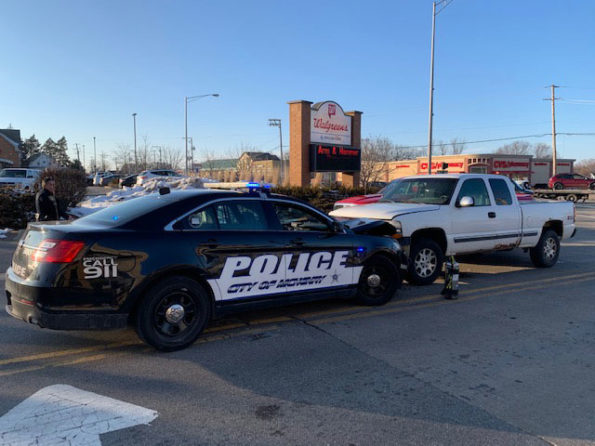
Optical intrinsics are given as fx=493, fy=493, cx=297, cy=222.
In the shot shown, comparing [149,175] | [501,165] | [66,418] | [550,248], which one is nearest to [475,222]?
[550,248]

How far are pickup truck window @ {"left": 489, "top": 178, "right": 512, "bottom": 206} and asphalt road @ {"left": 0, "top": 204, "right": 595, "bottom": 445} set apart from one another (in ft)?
9.80

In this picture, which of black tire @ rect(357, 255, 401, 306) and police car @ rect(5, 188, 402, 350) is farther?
black tire @ rect(357, 255, 401, 306)

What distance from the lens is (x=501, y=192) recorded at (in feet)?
30.9

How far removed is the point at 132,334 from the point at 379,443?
3.18 meters

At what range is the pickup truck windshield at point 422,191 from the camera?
876 centimetres

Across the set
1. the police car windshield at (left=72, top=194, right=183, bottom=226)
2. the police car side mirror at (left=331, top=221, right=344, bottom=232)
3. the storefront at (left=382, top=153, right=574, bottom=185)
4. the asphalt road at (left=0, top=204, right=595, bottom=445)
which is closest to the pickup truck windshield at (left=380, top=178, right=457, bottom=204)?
the asphalt road at (left=0, top=204, right=595, bottom=445)

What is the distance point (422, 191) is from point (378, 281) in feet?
9.99

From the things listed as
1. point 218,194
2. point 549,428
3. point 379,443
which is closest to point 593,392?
point 549,428

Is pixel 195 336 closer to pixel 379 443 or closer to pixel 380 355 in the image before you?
pixel 380 355

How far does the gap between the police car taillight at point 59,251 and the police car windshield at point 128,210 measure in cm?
50

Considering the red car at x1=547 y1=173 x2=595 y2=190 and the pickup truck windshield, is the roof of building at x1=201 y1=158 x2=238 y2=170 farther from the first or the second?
the pickup truck windshield

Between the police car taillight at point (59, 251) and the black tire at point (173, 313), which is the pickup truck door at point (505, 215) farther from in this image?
the police car taillight at point (59, 251)

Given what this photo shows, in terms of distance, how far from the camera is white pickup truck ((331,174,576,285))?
7.99 m

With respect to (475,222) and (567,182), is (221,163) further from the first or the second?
(475,222)
